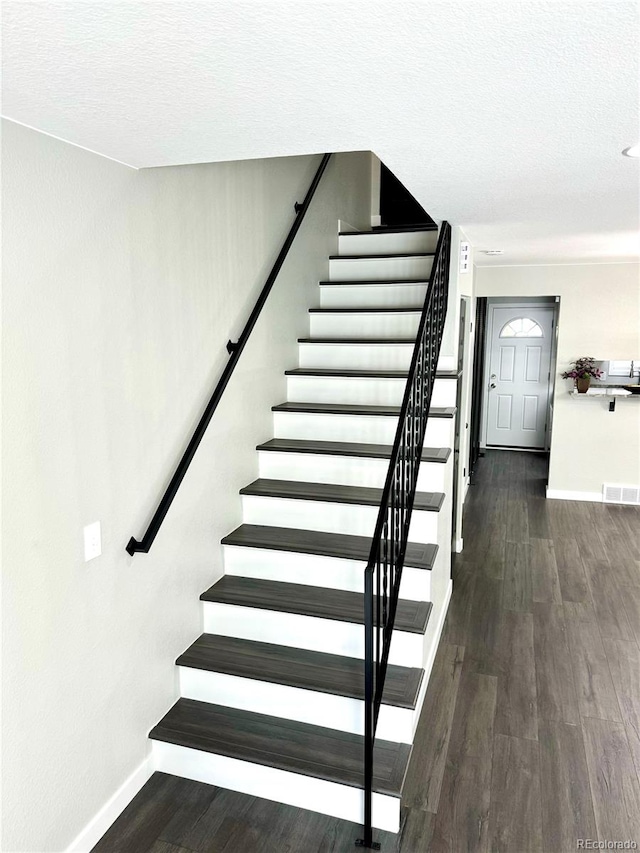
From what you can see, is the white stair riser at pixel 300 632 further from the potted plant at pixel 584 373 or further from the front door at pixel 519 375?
the front door at pixel 519 375

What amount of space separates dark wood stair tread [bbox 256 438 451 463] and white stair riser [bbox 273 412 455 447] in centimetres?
4

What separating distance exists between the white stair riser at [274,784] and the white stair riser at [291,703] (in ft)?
0.79

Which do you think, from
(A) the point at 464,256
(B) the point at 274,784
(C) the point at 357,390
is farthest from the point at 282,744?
(A) the point at 464,256

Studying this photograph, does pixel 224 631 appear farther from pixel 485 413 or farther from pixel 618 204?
pixel 485 413

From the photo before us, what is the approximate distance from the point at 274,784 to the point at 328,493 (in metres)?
1.35

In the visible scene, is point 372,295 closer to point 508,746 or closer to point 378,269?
point 378,269

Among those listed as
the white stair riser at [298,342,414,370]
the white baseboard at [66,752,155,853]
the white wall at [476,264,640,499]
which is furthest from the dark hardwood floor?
the white wall at [476,264,640,499]

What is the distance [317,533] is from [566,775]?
Result: 1495 millimetres

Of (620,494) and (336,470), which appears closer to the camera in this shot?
(336,470)

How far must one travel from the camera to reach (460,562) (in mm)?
4785

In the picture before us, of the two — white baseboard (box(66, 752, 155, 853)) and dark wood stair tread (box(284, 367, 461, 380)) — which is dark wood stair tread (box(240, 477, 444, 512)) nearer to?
dark wood stair tread (box(284, 367, 461, 380))

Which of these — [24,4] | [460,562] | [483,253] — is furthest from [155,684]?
[483,253]

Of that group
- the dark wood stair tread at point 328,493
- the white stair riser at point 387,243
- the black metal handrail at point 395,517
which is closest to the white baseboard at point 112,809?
the black metal handrail at point 395,517

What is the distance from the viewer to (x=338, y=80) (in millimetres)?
1403
